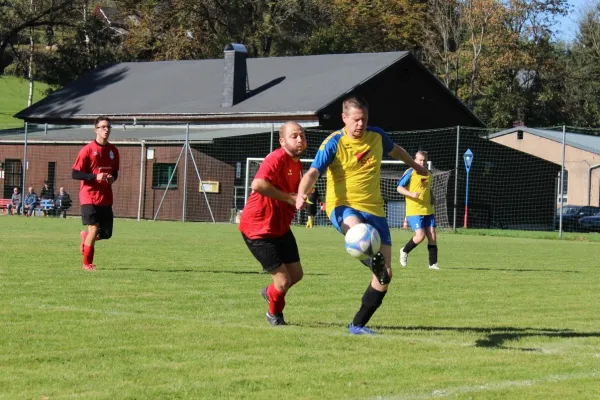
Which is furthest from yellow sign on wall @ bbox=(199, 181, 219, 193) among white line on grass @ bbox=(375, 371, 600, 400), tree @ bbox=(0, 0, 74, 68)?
white line on grass @ bbox=(375, 371, 600, 400)

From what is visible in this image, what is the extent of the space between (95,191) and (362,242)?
729 centimetres

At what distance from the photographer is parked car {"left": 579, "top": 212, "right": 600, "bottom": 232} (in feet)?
130

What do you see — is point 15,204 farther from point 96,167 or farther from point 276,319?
point 276,319

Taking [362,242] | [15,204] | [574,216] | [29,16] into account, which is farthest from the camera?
[29,16]

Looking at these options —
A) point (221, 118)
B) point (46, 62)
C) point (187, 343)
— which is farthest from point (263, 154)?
point (187, 343)

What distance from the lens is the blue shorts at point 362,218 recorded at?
9.14 m

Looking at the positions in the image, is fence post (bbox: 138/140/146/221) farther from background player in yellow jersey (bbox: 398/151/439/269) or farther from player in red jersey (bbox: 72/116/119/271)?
player in red jersey (bbox: 72/116/119/271)

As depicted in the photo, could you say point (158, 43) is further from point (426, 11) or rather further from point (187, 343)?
point (187, 343)

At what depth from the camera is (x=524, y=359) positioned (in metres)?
8.00

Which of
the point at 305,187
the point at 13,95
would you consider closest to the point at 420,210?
the point at 305,187

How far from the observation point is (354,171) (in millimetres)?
9219

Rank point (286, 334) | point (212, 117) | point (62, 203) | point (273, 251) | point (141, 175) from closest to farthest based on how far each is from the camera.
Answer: point (286, 334) < point (273, 251) < point (141, 175) < point (62, 203) < point (212, 117)

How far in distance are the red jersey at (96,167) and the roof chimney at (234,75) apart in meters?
34.7

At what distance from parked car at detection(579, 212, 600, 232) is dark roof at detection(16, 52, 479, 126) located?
11.5 m
